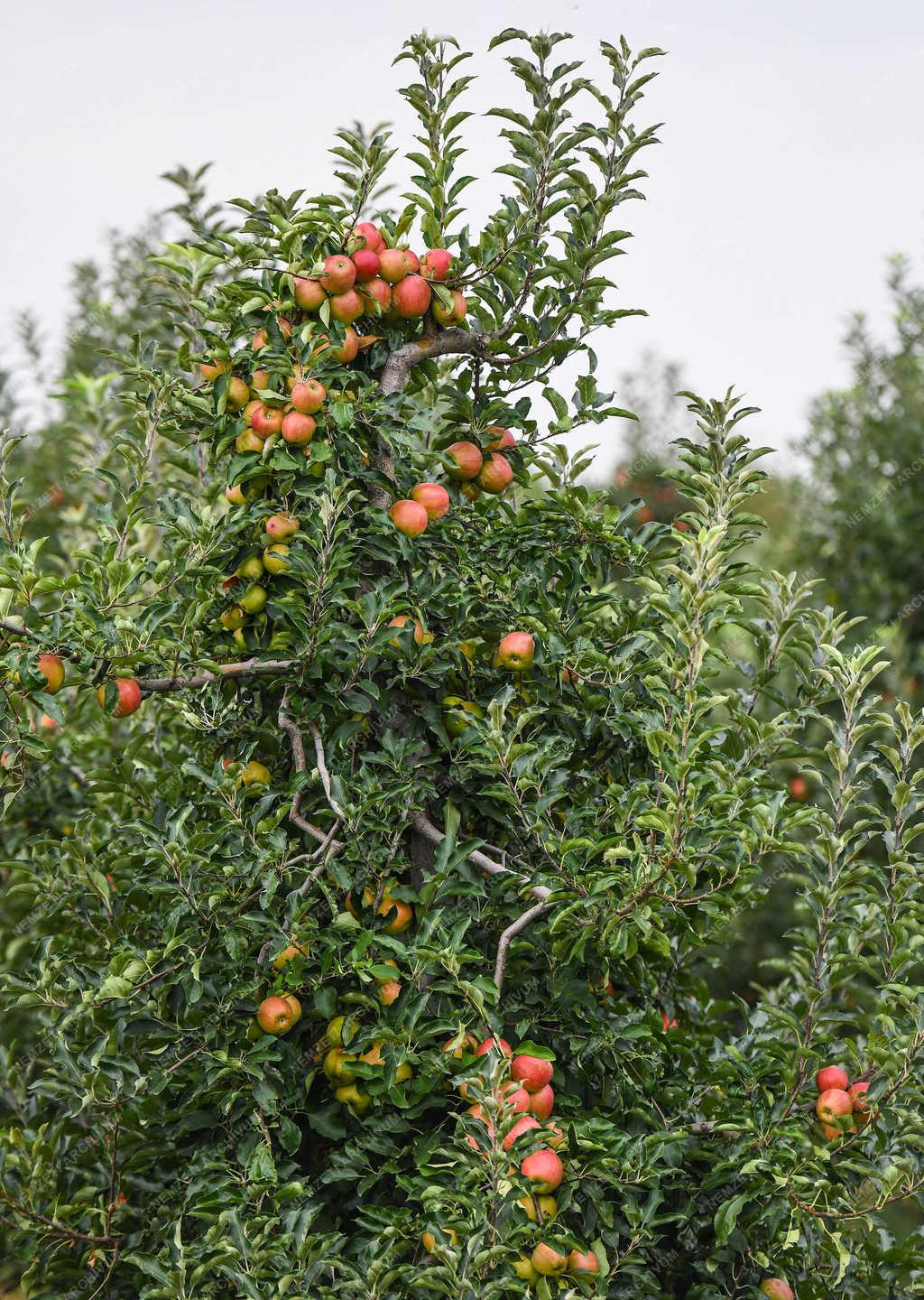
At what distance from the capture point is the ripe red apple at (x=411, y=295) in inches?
112

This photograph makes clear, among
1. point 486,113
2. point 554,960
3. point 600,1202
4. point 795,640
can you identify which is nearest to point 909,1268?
point 600,1202

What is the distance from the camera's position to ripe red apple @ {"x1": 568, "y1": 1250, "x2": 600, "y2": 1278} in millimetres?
2367

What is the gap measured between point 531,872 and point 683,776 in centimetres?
55

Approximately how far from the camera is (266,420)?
2.75m

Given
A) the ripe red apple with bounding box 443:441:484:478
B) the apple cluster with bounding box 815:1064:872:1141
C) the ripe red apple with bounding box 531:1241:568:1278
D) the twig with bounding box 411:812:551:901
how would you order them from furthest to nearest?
1. the ripe red apple with bounding box 443:441:484:478
2. the apple cluster with bounding box 815:1064:872:1141
3. the twig with bounding box 411:812:551:901
4. the ripe red apple with bounding box 531:1241:568:1278

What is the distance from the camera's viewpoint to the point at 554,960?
270 cm

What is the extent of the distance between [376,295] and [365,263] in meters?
0.08

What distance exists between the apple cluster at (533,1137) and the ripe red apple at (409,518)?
1.13 metres

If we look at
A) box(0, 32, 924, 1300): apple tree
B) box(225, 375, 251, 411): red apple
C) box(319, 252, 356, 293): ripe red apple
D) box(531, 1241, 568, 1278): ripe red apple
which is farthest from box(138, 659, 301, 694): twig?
box(531, 1241, 568, 1278): ripe red apple

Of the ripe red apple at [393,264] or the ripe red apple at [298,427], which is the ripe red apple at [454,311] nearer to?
the ripe red apple at [393,264]

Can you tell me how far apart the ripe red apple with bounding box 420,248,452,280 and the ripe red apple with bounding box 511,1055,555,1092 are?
71.6 inches

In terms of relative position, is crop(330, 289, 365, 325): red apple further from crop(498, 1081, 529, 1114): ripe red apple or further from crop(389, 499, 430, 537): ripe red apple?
crop(498, 1081, 529, 1114): ripe red apple

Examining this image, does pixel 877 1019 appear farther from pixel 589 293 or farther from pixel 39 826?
pixel 39 826

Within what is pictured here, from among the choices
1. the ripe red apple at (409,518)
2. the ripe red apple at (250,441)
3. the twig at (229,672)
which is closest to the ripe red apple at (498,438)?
the ripe red apple at (409,518)
